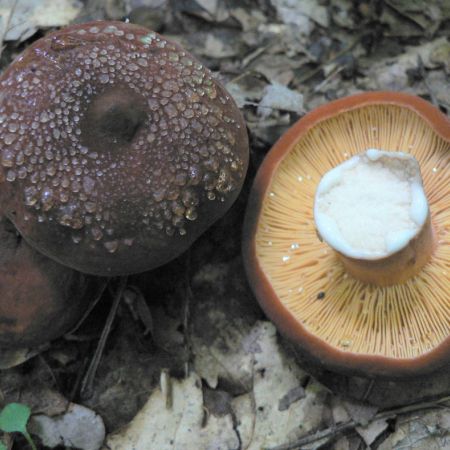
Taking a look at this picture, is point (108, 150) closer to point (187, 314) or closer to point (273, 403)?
point (187, 314)

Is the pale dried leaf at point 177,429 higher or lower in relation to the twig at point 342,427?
lower

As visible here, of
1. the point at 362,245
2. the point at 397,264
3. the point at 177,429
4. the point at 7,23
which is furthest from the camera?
the point at 7,23

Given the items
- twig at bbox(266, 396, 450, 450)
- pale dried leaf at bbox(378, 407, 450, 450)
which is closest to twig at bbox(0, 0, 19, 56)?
twig at bbox(266, 396, 450, 450)

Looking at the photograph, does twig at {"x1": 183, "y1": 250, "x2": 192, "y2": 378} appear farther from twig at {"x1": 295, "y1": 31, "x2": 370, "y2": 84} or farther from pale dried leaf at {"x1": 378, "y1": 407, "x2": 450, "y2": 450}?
twig at {"x1": 295, "y1": 31, "x2": 370, "y2": 84}

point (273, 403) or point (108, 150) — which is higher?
point (108, 150)

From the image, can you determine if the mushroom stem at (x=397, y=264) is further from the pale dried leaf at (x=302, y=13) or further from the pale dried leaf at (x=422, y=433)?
the pale dried leaf at (x=302, y=13)

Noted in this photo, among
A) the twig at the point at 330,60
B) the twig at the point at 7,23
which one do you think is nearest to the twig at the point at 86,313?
the twig at the point at 7,23

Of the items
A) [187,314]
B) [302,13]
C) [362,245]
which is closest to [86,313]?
[187,314]
